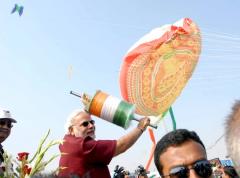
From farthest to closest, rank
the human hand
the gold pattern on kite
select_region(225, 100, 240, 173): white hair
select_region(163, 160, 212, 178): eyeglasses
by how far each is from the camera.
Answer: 1. the gold pattern on kite
2. the human hand
3. select_region(163, 160, 212, 178): eyeglasses
4. select_region(225, 100, 240, 173): white hair

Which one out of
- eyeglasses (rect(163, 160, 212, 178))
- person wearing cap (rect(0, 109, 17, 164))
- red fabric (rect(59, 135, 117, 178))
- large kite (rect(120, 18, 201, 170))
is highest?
large kite (rect(120, 18, 201, 170))

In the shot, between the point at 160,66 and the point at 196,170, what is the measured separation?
16.2 ft

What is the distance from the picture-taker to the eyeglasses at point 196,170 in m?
2.12

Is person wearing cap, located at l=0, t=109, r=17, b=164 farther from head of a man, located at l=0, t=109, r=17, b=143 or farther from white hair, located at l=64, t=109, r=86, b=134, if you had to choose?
white hair, located at l=64, t=109, r=86, b=134

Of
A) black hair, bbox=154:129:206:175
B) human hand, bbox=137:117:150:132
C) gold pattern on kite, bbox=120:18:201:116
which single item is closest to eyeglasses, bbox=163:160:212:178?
black hair, bbox=154:129:206:175

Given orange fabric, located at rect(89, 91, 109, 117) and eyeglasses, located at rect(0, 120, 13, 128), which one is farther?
eyeglasses, located at rect(0, 120, 13, 128)

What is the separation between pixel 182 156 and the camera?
2.22 meters

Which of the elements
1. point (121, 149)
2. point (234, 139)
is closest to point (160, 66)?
point (121, 149)

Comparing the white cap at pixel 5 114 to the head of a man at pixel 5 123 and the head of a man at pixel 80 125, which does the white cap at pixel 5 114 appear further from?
the head of a man at pixel 80 125

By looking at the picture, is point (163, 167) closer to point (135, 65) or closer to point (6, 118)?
point (6, 118)

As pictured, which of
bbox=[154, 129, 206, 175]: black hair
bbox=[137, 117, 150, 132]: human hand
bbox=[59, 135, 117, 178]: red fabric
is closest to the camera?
bbox=[154, 129, 206, 175]: black hair

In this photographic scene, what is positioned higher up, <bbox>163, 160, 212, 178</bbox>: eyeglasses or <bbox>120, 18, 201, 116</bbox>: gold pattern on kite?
<bbox>120, 18, 201, 116</bbox>: gold pattern on kite

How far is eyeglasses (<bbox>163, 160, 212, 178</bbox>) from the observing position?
83.4 inches

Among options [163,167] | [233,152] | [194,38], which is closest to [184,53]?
[194,38]
